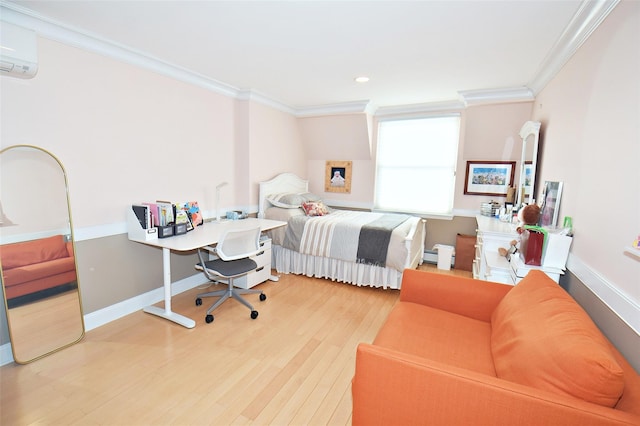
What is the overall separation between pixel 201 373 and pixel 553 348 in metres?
2.00

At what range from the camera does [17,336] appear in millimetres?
2092

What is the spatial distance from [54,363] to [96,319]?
1.61 feet

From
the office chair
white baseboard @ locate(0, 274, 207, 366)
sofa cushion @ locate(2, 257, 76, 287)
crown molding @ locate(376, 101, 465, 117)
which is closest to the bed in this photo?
the office chair

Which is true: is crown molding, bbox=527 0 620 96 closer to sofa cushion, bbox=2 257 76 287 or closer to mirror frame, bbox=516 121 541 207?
mirror frame, bbox=516 121 541 207

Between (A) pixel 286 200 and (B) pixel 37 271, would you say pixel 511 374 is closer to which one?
(B) pixel 37 271

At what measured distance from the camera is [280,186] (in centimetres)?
455

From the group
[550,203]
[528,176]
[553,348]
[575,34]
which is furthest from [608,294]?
[528,176]

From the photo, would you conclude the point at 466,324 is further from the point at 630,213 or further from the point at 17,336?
the point at 17,336

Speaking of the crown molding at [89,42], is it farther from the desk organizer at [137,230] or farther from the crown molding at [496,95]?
the crown molding at [496,95]

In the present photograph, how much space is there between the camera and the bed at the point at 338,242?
11.1 ft

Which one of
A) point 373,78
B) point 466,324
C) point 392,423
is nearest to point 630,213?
point 466,324

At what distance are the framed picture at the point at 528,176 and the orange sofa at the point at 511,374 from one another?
1.77m

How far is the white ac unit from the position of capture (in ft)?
6.25

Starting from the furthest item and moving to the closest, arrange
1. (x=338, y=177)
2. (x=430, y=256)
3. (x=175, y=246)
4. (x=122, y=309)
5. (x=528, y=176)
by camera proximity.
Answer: (x=338, y=177) < (x=430, y=256) < (x=528, y=176) < (x=122, y=309) < (x=175, y=246)
